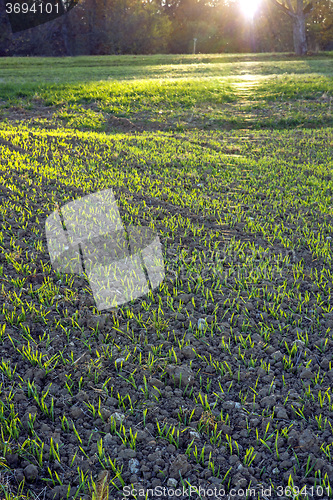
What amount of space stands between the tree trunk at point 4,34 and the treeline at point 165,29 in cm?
55

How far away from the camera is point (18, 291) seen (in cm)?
327

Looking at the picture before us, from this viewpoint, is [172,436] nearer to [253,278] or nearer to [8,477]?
[8,477]

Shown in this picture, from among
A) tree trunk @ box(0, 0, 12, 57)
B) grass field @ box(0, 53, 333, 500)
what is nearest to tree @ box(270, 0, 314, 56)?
grass field @ box(0, 53, 333, 500)

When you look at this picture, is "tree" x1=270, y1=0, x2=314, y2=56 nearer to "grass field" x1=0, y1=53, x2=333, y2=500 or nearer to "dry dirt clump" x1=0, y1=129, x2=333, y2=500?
"grass field" x1=0, y1=53, x2=333, y2=500

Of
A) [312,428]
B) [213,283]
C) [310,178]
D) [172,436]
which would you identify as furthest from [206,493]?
[310,178]

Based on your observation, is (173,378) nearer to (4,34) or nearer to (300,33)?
(300,33)

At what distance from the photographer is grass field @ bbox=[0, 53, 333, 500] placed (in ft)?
6.61

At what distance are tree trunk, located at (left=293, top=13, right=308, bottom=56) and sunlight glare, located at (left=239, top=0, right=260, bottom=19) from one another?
19786 millimetres

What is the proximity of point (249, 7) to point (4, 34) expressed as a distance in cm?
2973

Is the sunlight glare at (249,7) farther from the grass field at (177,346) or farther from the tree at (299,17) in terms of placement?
the grass field at (177,346)

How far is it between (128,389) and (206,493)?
30.4 inches

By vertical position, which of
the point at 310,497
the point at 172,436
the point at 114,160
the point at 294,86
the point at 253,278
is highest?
the point at 294,86

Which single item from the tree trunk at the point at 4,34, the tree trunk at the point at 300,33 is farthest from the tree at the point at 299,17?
the tree trunk at the point at 4,34

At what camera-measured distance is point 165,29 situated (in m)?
47.4
